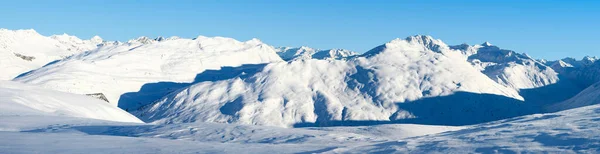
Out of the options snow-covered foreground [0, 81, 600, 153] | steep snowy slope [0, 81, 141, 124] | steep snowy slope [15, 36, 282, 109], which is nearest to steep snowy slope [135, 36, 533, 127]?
steep snowy slope [15, 36, 282, 109]

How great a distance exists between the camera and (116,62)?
518ft

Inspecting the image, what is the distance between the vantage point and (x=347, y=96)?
118 m

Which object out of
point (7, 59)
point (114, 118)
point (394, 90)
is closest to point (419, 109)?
point (394, 90)

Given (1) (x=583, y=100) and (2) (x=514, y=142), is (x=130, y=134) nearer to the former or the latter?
(2) (x=514, y=142)

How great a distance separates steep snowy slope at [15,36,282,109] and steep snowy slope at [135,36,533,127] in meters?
17.6

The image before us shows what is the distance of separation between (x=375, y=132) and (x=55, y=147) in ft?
60.6

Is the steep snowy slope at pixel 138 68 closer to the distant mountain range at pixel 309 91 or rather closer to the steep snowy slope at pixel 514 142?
the distant mountain range at pixel 309 91

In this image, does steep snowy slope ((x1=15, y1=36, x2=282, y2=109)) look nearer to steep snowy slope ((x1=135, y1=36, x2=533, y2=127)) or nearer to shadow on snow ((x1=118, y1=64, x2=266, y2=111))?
shadow on snow ((x1=118, y1=64, x2=266, y2=111))

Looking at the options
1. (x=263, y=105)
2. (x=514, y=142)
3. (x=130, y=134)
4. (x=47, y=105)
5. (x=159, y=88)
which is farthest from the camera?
(x=159, y=88)

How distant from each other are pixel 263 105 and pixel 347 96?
1908 centimetres

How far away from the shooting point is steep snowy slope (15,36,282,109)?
418 feet

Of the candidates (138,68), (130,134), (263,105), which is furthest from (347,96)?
(130,134)

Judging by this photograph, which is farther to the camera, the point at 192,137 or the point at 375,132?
the point at 375,132

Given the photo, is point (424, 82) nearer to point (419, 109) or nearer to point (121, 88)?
point (419, 109)
